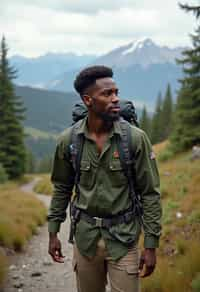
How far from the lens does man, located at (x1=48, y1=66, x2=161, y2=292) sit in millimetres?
3684

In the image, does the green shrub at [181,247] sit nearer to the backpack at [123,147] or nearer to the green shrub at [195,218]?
the green shrub at [195,218]

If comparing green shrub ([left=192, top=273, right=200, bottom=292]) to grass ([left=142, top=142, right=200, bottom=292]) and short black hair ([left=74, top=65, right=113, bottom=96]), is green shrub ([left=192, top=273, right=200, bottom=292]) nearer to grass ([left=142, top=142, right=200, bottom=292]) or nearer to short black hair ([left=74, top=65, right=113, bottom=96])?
grass ([left=142, top=142, right=200, bottom=292])

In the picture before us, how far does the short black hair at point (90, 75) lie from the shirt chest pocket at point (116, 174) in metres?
0.65

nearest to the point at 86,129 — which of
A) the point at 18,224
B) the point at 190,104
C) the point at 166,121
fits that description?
the point at 18,224

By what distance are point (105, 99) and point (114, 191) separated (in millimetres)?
705

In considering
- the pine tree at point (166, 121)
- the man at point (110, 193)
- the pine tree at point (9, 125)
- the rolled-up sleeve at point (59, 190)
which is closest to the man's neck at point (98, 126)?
the man at point (110, 193)

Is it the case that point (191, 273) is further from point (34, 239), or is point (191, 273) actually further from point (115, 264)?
point (34, 239)

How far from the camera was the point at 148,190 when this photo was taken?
12.2 ft

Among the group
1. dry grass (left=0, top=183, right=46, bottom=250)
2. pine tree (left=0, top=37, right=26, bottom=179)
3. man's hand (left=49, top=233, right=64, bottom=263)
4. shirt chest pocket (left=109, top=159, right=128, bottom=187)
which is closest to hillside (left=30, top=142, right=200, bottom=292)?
man's hand (left=49, top=233, right=64, bottom=263)

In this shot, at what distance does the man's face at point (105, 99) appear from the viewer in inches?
146

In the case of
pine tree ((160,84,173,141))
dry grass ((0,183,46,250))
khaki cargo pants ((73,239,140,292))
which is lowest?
pine tree ((160,84,173,141))

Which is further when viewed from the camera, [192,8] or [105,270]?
[192,8]

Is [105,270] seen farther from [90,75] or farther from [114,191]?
[90,75]

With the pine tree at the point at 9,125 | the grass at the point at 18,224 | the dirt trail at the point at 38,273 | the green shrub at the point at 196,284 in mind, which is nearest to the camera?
the green shrub at the point at 196,284
